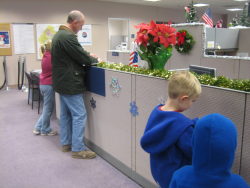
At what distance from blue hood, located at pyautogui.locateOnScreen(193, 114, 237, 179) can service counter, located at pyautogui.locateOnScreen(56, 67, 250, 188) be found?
63 cm

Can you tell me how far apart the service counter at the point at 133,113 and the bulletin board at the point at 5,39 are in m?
5.85

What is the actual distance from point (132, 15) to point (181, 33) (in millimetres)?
6633

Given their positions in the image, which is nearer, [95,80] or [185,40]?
[95,80]

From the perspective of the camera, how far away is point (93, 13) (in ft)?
32.6

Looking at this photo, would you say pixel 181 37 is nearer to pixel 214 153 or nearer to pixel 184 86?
pixel 184 86

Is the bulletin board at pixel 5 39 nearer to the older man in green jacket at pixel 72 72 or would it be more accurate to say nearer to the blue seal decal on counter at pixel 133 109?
the older man in green jacket at pixel 72 72

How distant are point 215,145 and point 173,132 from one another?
416 millimetres

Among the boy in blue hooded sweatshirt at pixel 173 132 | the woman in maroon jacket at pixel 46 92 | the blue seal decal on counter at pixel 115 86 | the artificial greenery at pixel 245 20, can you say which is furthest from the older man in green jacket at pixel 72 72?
the artificial greenery at pixel 245 20

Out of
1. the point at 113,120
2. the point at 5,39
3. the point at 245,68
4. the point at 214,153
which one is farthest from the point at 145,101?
the point at 5,39

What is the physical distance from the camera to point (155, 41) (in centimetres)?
240

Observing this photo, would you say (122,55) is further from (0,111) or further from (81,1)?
(81,1)

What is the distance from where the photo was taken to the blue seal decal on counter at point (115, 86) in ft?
9.21

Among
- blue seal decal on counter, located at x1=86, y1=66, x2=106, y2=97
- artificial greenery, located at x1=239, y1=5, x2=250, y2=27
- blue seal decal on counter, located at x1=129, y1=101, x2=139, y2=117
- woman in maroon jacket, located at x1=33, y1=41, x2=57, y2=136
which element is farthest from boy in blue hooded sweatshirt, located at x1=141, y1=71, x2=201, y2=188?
artificial greenery, located at x1=239, y1=5, x2=250, y2=27

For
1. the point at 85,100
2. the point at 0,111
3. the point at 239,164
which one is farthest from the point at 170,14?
the point at 239,164
